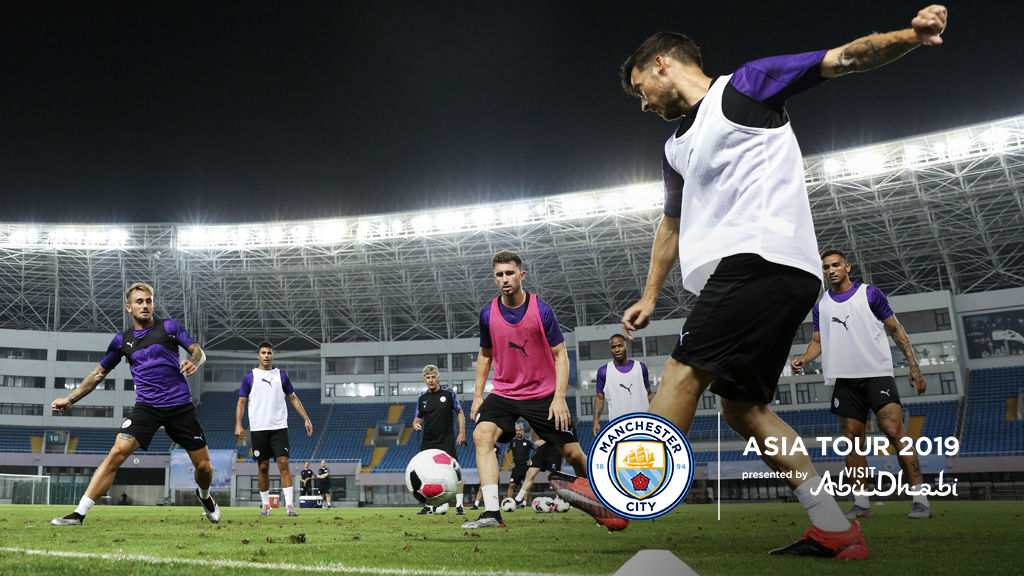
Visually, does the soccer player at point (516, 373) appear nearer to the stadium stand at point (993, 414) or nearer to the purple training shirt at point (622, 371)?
the purple training shirt at point (622, 371)

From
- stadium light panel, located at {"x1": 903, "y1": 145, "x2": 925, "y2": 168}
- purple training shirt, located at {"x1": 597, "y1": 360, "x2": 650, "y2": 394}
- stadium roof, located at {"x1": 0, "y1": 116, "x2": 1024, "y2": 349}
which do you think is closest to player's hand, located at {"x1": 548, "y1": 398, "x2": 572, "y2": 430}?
purple training shirt, located at {"x1": 597, "y1": 360, "x2": 650, "y2": 394}

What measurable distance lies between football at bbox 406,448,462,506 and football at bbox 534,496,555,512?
3782mm

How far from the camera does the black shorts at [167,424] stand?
8.10 metres

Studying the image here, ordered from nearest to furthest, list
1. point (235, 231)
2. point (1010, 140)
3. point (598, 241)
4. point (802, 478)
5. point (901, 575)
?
point (901, 575) → point (802, 478) → point (1010, 140) → point (598, 241) → point (235, 231)

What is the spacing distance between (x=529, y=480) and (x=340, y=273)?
126 feet

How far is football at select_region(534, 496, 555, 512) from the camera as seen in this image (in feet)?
36.5

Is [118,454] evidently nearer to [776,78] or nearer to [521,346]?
[521,346]

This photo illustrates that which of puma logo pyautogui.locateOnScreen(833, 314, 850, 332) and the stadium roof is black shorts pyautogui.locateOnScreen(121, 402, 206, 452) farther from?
the stadium roof

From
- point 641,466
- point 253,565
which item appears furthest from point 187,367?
point 641,466

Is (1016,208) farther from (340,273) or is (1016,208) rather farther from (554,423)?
(554,423)

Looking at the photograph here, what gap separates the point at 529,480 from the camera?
45.4ft

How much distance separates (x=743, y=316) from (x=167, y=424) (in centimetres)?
722

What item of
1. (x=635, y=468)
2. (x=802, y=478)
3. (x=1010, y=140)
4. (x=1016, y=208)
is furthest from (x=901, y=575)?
(x=1016, y=208)

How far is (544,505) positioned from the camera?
36.7 ft
